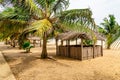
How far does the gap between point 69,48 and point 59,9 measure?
3.59m

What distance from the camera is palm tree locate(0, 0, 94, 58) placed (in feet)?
33.3

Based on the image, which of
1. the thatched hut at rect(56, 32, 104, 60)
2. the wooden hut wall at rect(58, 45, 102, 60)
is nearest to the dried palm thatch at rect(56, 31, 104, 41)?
the thatched hut at rect(56, 32, 104, 60)

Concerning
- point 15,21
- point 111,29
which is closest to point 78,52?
point 15,21

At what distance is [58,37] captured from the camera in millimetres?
16359

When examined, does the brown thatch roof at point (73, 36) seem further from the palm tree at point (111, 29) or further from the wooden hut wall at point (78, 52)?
the palm tree at point (111, 29)

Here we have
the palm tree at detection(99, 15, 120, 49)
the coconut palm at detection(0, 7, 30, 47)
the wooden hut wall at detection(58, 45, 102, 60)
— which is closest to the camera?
the coconut palm at detection(0, 7, 30, 47)

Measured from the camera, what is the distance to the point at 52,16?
Result: 13547 millimetres

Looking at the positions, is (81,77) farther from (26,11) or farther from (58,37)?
(58,37)

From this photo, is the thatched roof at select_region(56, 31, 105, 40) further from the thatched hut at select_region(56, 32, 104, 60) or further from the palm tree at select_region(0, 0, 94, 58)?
the palm tree at select_region(0, 0, 94, 58)

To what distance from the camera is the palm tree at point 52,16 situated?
10164 millimetres

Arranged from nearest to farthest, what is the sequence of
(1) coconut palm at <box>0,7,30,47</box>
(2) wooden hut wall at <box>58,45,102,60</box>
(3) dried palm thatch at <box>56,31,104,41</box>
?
1. (1) coconut palm at <box>0,7,30,47</box>
2. (3) dried palm thatch at <box>56,31,104,41</box>
3. (2) wooden hut wall at <box>58,45,102,60</box>

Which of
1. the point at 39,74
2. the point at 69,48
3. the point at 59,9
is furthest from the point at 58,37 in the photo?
the point at 39,74

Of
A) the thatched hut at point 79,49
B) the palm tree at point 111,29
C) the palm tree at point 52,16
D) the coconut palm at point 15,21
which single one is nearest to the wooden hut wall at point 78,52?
the thatched hut at point 79,49

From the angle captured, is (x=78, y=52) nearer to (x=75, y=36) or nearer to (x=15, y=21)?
(x=75, y=36)
